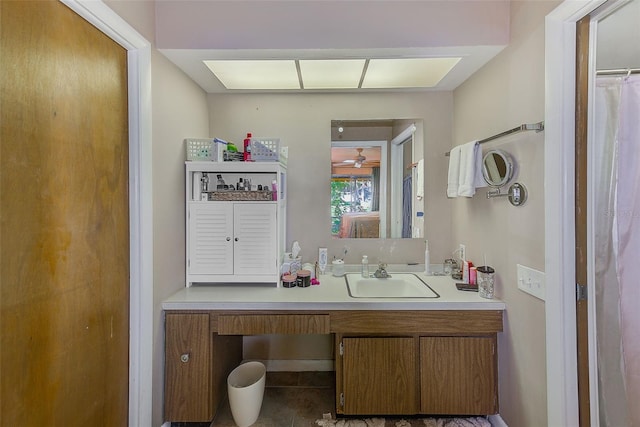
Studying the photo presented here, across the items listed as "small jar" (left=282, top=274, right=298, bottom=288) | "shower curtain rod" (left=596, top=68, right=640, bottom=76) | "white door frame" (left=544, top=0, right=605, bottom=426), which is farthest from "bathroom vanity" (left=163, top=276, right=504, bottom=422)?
"shower curtain rod" (left=596, top=68, right=640, bottom=76)

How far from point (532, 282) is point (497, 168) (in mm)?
612

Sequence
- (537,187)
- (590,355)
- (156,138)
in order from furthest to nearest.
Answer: (156,138), (537,187), (590,355)

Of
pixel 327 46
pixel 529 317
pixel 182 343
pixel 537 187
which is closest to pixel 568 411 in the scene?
A: pixel 529 317

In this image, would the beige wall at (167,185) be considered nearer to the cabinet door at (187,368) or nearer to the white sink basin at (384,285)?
the cabinet door at (187,368)

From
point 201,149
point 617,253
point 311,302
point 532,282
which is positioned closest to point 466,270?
point 532,282

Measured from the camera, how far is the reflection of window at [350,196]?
2090 millimetres

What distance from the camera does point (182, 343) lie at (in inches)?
58.2

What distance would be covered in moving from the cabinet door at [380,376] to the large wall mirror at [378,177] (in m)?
0.83

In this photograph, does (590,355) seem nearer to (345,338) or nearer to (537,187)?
(537,187)

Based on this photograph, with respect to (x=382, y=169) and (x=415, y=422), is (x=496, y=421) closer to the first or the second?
(x=415, y=422)

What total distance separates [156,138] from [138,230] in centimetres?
49

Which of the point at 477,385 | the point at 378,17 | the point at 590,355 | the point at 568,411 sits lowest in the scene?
the point at 477,385

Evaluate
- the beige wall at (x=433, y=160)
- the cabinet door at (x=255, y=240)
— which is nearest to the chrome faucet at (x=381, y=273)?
the beige wall at (x=433, y=160)

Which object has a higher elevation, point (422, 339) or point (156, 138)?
point (156, 138)
